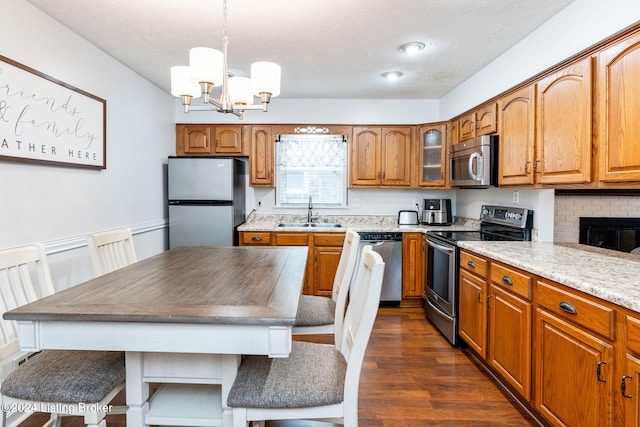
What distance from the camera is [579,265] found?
76.0 inches

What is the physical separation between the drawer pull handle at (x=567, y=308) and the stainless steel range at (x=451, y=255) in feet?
4.20

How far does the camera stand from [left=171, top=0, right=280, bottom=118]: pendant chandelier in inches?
68.9

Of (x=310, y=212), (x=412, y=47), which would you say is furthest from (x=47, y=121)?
(x=310, y=212)

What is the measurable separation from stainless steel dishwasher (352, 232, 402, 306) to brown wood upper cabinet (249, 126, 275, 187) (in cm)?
131

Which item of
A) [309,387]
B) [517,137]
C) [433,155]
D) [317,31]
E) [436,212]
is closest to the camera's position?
[309,387]

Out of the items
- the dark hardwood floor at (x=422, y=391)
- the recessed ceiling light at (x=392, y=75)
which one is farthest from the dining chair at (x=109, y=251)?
the recessed ceiling light at (x=392, y=75)

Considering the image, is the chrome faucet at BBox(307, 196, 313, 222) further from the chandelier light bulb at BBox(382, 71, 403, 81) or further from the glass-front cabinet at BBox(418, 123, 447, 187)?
the chandelier light bulb at BBox(382, 71, 403, 81)

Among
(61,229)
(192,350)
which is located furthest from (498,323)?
(61,229)

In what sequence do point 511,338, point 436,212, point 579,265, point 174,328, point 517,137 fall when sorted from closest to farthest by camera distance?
point 174,328
point 579,265
point 511,338
point 517,137
point 436,212

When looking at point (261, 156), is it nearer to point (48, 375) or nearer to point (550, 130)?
point (550, 130)

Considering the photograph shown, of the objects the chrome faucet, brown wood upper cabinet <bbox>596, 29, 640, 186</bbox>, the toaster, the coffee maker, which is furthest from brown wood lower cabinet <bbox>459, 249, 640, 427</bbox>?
the chrome faucet

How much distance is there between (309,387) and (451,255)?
2.06 metres

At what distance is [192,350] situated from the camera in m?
1.27

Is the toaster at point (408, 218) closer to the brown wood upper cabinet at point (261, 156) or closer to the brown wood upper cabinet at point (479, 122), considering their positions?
the brown wood upper cabinet at point (479, 122)
